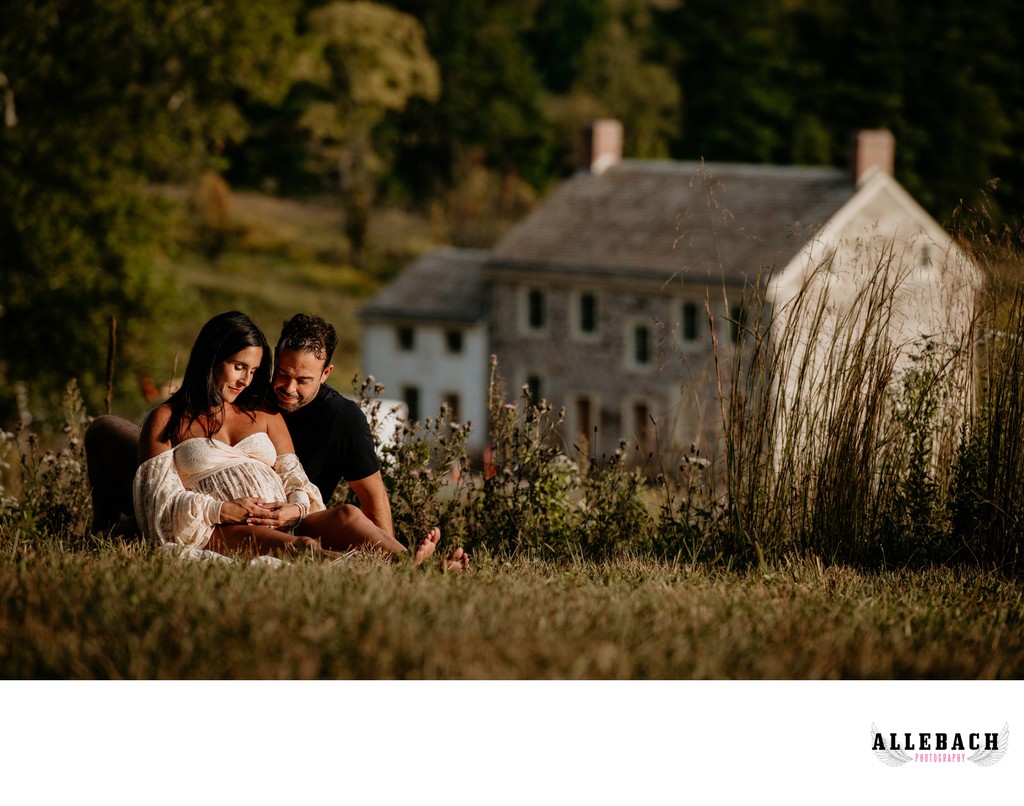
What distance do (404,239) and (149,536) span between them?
140 feet

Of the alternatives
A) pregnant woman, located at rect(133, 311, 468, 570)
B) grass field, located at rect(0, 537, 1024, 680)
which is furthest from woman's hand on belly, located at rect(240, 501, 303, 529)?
grass field, located at rect(0, 537, 1024, 680)

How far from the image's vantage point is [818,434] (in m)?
5.88

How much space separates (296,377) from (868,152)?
27821 mm

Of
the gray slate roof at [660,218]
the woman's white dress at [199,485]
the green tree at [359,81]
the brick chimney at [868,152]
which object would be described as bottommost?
the woman's white dress at [199,485]

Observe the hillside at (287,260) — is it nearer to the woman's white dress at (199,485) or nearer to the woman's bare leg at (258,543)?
the woman's white dress at (199,485)

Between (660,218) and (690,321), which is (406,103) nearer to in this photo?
(660,218)

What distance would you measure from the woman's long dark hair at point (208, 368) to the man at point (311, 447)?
0.25 m

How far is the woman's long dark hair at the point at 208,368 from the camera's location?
523 cm

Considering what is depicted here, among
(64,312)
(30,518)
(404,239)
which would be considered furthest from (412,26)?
(30,518)

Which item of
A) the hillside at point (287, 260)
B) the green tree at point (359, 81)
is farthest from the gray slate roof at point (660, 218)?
the green tree at point (359, 81)
